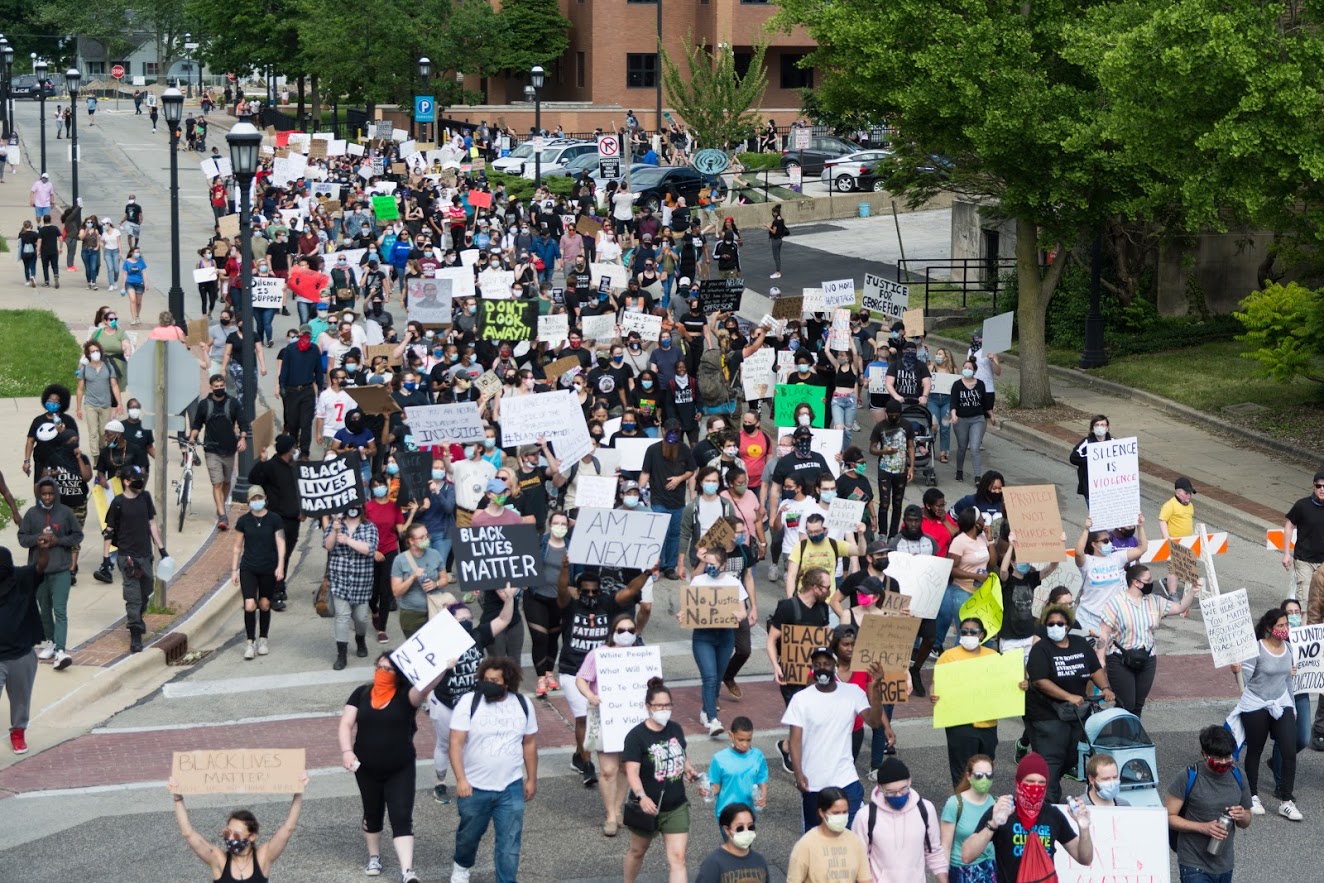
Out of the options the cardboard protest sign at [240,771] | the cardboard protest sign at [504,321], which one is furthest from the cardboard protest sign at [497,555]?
the cardboard protest sign at [504,321]

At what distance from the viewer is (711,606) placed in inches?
534

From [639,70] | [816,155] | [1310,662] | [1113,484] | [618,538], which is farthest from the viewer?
[639,70]

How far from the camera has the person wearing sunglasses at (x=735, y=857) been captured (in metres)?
9.58

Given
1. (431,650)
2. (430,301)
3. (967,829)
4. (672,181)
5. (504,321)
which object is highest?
(672,181)

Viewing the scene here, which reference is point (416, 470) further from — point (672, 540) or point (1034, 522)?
point (1034, 522)

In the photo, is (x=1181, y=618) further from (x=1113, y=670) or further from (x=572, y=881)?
(x=572, y=881)

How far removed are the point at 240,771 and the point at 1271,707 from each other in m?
7.12

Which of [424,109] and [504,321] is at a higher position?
[424,109]

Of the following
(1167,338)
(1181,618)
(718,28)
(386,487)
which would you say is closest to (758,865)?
(386,487)

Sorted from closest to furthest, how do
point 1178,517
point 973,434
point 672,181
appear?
point 1178,517 < point 973,434 < point 672,181

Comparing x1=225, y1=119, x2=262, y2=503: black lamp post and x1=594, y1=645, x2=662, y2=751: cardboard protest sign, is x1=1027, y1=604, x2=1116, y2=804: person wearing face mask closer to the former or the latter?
x1=594, y1=645, x2=662, y2=751: cardboard protest sign

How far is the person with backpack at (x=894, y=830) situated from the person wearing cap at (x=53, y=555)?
8069 millimetres

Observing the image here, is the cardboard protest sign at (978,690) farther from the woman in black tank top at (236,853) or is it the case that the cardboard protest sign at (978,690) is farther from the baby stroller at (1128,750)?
the woman in black tank top at (236,853)

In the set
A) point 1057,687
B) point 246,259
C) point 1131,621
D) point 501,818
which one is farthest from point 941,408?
point 501,818
